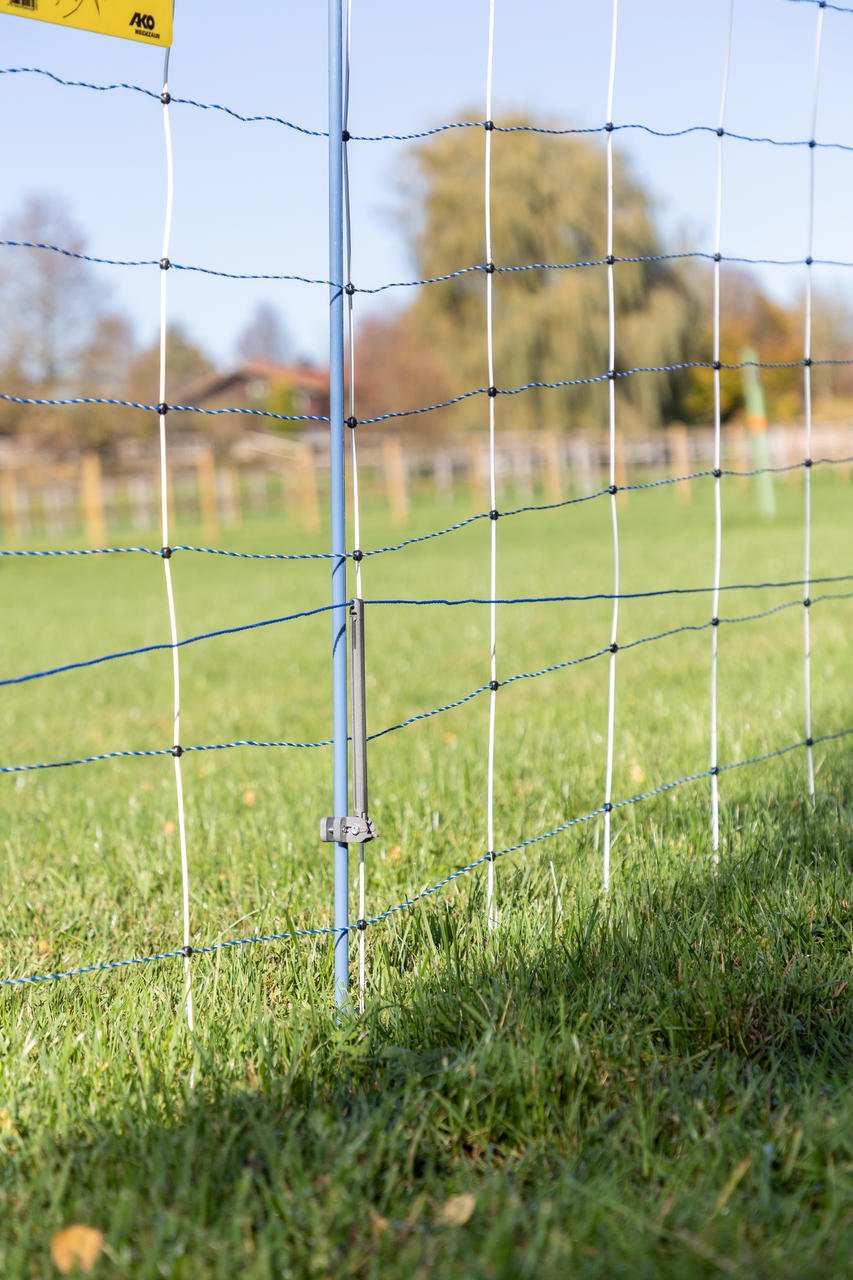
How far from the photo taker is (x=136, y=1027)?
2287mm

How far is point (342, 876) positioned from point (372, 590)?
10.4 m

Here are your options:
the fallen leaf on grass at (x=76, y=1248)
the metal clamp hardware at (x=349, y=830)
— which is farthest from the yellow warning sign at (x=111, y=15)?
the fallen leaf on grass at (x=76, y=1248)

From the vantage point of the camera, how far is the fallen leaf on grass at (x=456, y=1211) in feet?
5.60

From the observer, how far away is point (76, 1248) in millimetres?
1656

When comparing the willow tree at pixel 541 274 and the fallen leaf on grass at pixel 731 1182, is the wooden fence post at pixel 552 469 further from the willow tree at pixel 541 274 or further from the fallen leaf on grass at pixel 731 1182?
the fallen leaf on grass at pixel 731 1182

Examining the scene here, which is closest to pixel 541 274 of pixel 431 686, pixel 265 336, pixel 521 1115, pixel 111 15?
pixel 431 686

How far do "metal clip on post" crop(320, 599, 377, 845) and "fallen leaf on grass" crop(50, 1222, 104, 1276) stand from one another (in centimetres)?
91

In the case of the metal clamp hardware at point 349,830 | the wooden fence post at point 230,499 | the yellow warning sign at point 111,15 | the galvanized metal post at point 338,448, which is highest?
the wooden fence post at point 230,499

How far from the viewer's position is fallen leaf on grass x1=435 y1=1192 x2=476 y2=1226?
1708 millimetres

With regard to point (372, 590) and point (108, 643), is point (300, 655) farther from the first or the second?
point (372, 590)

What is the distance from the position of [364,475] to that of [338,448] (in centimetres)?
4639

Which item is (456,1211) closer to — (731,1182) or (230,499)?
(731,1182)

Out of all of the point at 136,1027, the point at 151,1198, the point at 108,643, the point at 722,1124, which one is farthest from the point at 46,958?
the point at 108,643

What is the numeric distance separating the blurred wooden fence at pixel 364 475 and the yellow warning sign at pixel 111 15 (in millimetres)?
25210
